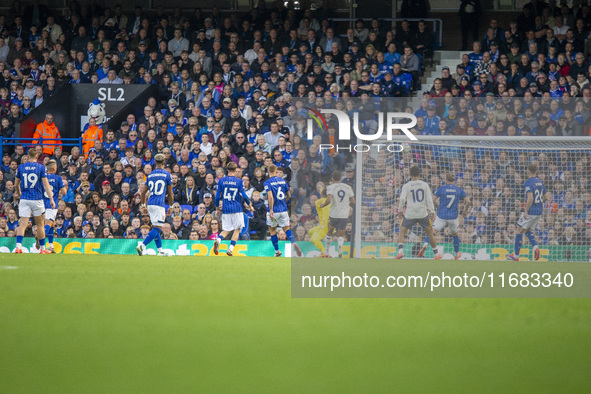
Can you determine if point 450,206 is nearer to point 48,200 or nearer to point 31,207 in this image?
point 31,207

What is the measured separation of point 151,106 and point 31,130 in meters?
3.38

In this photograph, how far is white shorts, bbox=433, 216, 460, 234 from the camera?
12.2 meters

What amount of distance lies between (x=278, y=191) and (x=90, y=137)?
20.2 feet

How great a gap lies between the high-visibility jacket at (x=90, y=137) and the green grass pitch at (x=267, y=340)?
28.5 ft

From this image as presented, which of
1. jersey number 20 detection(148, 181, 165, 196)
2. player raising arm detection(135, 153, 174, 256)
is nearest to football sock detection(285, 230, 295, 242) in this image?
player raising arm detection(135, 153, 174, 256)

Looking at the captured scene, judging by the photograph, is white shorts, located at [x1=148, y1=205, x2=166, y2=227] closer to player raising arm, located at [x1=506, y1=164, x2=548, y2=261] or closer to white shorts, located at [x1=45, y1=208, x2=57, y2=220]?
white shorts, located at [x1=45, y1=208, x2=57, y2=220]

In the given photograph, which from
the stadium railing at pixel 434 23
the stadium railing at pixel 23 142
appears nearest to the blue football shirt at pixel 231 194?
the stadium railing at pixel 23 142

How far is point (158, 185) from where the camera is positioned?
13.5 meters

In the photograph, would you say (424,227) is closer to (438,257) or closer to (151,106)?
(438,257)

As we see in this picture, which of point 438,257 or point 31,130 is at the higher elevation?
point 31,130

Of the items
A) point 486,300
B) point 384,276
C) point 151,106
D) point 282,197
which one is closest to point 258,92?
point 151,106

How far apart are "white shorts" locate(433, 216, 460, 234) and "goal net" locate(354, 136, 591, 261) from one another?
7 centimetres

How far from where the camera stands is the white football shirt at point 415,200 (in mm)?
12125

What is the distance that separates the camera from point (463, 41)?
18625 millimetres
